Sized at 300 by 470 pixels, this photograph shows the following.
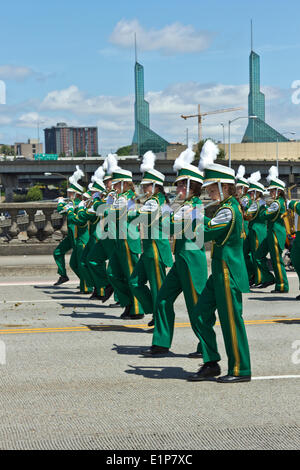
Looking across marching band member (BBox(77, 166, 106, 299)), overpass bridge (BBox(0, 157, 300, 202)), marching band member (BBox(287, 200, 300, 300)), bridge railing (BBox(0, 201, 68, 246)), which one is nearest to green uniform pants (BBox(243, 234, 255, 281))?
marching band member (BBox(287, 200, 300, 300))

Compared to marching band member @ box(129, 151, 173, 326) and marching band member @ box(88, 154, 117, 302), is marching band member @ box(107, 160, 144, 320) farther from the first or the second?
marching band member @ box(129, 151, 173, 326)

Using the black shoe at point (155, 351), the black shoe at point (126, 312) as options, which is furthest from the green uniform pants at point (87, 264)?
the black shoe at point (155, 351)

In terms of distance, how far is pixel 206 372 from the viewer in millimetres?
7395

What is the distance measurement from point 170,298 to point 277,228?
6.28 meters

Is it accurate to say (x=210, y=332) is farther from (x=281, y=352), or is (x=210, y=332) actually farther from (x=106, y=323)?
(x=106, y=323)

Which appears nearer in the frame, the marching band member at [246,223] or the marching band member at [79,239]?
the marching band member at [79,239]

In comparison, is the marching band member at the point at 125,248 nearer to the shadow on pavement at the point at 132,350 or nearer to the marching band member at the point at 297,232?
the shadow on pavement at the point at 132,350

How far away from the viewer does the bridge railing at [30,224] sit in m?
20.5

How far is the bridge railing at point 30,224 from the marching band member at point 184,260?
12.3 metres

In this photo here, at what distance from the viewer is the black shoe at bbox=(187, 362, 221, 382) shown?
24.2ft

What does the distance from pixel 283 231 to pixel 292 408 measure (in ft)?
26.7

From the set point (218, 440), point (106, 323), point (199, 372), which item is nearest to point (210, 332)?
point (199, 372)

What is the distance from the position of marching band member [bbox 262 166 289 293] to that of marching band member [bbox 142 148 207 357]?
580 cm

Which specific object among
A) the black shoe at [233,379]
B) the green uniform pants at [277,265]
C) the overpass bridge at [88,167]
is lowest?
the black shoe at [233,379]
